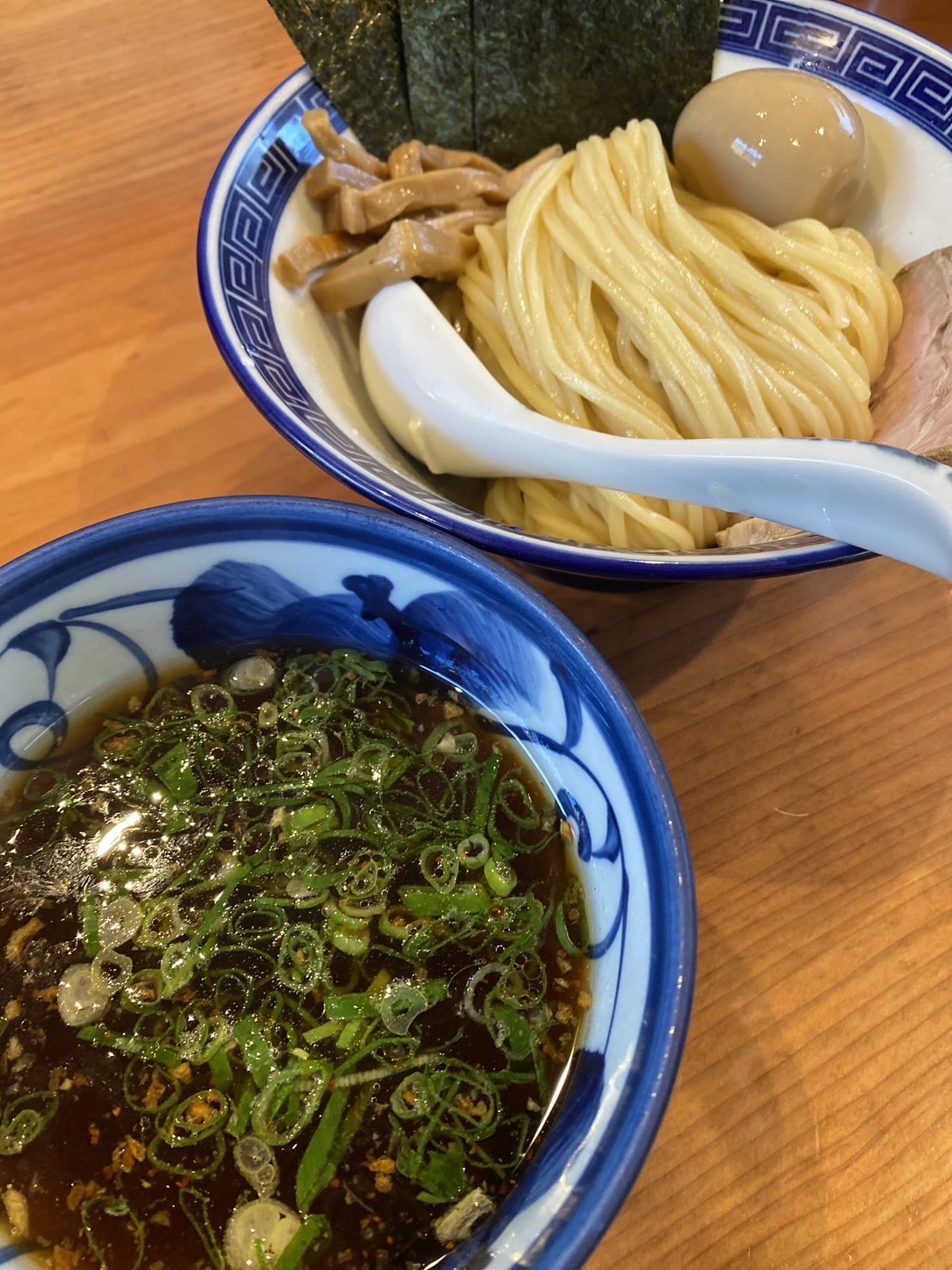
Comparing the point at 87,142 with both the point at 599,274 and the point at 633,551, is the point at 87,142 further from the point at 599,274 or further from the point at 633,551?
the point at 633,551

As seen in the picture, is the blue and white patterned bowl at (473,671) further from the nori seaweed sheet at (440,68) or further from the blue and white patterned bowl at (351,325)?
the nori seaweed sheet at (440,68)

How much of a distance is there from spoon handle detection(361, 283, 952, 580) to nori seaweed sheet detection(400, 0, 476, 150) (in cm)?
37

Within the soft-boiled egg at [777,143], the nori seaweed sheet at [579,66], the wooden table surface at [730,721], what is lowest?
the wooden table surface at [730,721]

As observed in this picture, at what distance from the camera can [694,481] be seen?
83 centimetres

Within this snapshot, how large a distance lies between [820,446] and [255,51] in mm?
1582

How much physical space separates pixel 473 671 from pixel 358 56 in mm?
907

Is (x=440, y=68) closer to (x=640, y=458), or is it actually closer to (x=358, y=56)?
(x=358, y=56)

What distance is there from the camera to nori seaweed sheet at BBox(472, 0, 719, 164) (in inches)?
46.7

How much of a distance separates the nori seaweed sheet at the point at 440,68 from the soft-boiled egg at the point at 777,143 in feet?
1.03

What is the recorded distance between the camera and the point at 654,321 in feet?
3.53

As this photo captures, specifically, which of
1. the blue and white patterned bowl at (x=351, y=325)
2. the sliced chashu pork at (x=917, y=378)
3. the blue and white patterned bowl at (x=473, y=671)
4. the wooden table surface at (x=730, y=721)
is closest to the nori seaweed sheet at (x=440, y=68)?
the blue and white patterned bowl at (x=351, y=325)

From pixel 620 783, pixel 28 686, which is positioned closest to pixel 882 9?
pixel 620 783

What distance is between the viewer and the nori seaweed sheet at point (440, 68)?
1174 mm

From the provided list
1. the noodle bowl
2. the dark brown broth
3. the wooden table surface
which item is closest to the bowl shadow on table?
the wooden table surface
